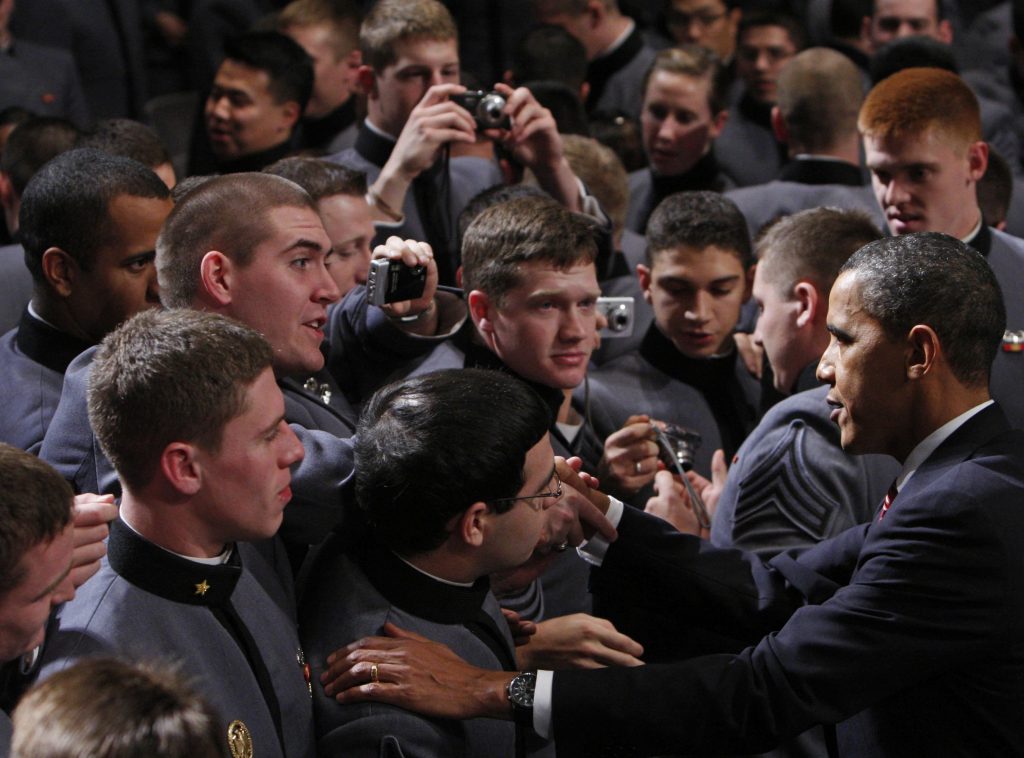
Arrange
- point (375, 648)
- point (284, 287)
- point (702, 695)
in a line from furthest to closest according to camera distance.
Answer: point (284, 287)
point (702, 695)
point (375, 648)

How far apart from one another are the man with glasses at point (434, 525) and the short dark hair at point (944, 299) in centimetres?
68

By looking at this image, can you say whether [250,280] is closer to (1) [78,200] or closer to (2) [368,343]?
(1) [78,200]

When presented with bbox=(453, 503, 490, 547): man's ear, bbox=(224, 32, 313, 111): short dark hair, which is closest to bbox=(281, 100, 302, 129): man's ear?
bbox=(224, 32, 313, 111): short dark hair

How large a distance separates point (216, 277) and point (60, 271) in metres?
0.60

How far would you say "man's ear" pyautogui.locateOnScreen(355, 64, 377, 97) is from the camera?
5195mm

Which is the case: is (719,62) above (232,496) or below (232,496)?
below

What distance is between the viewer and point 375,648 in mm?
2504

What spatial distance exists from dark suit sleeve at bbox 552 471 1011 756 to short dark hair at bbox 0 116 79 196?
271 cm

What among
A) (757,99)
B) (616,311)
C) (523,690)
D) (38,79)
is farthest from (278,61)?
(523,690)

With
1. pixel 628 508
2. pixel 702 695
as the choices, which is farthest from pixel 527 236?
pixel 702 695

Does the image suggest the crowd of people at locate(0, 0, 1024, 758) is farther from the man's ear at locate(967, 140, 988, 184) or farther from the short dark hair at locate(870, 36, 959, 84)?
the short dark hair at locate(870, 36, 959, 84)

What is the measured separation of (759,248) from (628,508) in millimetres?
1397

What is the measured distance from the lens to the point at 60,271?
10.8ft

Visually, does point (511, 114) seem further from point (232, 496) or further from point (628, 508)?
point (232, 496)
